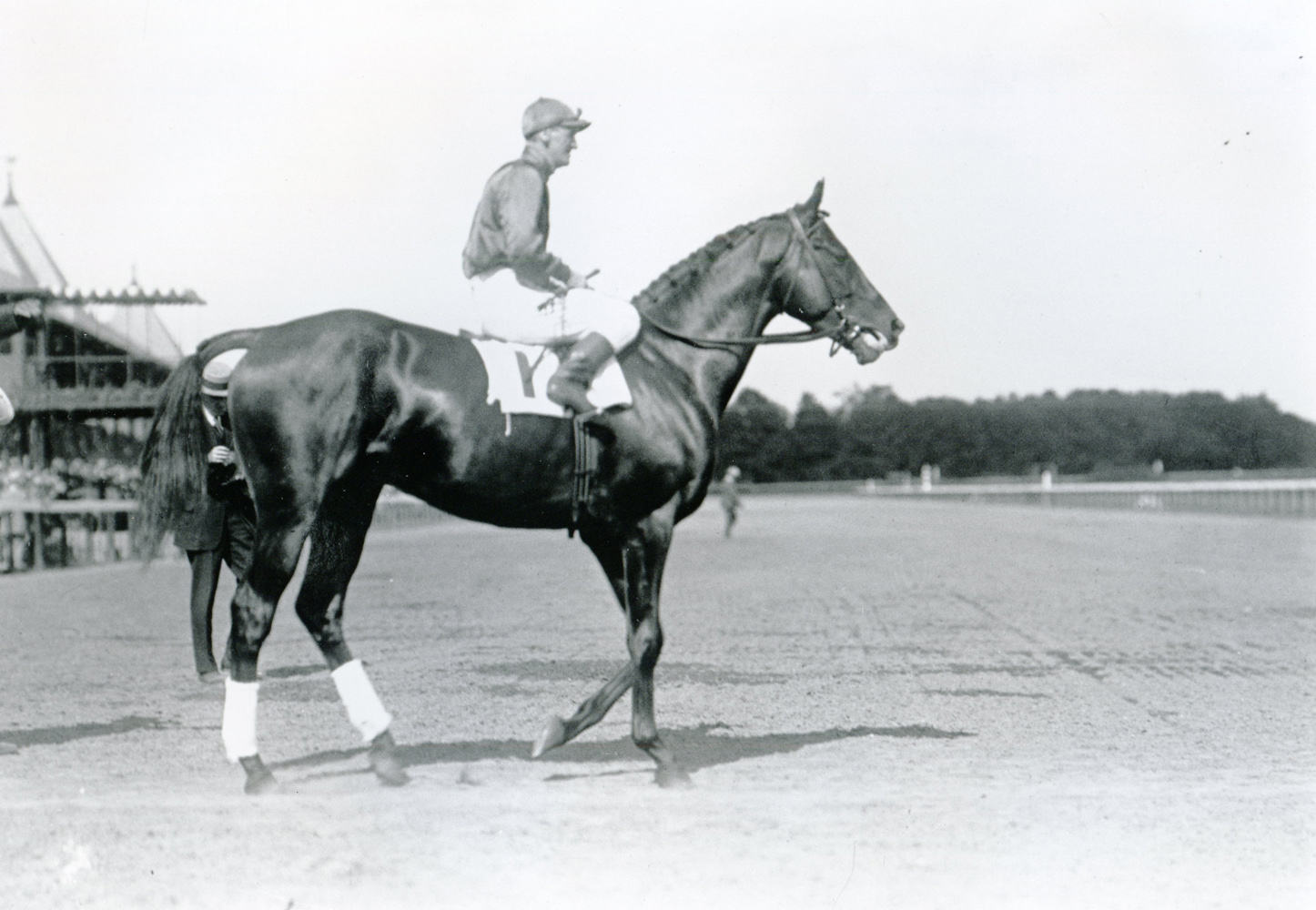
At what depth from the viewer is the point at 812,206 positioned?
6.34 metres

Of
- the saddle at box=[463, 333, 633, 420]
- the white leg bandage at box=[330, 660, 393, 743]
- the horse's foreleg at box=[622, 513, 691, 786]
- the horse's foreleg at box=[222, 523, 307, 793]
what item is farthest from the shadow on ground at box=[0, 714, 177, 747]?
the saddle at box=[463, 333, 633, 420]

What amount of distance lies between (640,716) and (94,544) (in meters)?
19.1

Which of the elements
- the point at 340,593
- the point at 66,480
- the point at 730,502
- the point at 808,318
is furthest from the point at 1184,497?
the point at 340,593

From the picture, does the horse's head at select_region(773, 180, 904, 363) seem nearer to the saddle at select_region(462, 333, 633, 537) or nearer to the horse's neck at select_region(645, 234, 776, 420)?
the horse's neck at select_region(645, 234, 776, 420)

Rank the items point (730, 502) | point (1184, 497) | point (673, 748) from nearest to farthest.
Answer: point (673, 748)
point (730, 502)
point (1184, 497)

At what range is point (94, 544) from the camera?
75.4 ft

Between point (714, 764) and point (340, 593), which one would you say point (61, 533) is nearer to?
point (340, 593)

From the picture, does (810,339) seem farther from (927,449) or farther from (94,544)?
(927,449)

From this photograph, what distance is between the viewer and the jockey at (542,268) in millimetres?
5590

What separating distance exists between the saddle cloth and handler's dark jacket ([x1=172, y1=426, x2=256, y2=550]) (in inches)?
84.6

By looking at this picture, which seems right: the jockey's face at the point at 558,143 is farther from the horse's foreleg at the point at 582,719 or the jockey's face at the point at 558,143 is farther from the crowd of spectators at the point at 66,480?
the crowd of spectators at the point at 66,480

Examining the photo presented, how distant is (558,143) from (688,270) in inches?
35.4

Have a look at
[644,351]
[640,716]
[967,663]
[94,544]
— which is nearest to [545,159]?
[644,351]

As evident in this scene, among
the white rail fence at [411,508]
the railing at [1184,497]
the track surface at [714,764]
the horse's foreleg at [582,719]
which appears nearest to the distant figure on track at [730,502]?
the white rail fence at [411,508]
